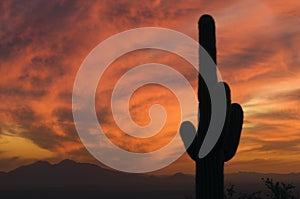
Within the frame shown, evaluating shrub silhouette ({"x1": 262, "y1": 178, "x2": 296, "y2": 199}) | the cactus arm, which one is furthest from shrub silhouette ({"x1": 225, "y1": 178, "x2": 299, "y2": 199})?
the cactus arm

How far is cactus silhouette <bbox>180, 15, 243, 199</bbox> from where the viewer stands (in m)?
10.1

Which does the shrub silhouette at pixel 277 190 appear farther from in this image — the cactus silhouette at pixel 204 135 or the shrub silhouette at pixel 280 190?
the cactus silhouette at pixel 204 135

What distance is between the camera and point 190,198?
72.1ft

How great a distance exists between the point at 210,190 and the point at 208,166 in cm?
44

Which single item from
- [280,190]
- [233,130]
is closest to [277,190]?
[280,190]

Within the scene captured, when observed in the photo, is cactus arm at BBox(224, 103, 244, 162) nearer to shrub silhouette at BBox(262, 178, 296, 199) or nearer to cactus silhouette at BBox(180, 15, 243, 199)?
cactus silhouette at BBox(180, 15, 243, 199)

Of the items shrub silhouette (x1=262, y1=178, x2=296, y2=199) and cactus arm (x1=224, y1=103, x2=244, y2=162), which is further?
shrub silhouette (x1=262, y1=178, x2=296, y2=199)

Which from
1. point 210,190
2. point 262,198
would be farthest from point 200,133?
point 262,198

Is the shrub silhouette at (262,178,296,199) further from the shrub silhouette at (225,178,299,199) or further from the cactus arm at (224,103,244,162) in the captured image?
the cactus arm at (224,103,244,162)

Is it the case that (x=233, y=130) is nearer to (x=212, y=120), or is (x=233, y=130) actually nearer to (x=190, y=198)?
(x=212, y=120)

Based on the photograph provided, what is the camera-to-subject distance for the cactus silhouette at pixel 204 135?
1005cm

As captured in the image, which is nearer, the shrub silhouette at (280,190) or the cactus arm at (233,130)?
the cactus arm at (233,130)

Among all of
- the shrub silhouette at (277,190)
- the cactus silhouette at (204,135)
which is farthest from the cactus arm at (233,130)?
the shrub silhouette at (277,190)

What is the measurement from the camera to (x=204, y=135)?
10.1 meters
